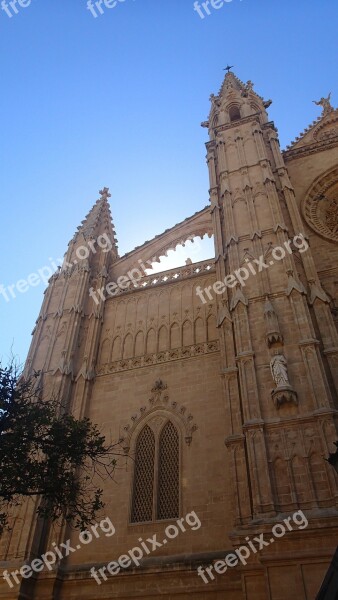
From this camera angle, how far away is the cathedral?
10750 millimetres

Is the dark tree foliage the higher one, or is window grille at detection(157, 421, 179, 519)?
window grille at detection(157, 421, 179, 519)

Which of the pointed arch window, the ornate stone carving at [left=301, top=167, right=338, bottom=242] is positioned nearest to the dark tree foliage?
the ornate stone carving at [left=301, top=167, right=338, bottom=242]

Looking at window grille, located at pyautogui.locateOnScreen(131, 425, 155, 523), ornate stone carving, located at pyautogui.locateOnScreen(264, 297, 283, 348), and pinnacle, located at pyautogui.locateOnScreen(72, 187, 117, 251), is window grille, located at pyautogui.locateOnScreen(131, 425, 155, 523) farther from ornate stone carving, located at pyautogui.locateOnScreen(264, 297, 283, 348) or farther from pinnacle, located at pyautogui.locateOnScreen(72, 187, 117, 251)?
pinnacle, located at pyautogui.locateOnScreen(72, 187, 117, 251)

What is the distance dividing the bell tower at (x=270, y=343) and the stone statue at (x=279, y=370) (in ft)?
0.09

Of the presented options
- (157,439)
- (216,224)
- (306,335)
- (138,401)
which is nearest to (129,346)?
(138,401)

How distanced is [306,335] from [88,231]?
43.3 feet

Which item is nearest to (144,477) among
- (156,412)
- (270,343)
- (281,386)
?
(156,412)

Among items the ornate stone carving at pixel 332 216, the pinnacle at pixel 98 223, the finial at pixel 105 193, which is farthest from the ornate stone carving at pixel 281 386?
the finial at pixel 105 193

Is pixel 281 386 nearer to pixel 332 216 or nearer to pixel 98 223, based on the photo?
pixel 332 216

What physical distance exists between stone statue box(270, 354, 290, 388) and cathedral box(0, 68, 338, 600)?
4 centimetres

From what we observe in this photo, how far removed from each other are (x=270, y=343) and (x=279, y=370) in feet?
3.55

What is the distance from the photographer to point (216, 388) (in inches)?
568

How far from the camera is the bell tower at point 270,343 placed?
35.9 ft

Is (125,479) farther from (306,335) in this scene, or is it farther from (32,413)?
(306,335)
